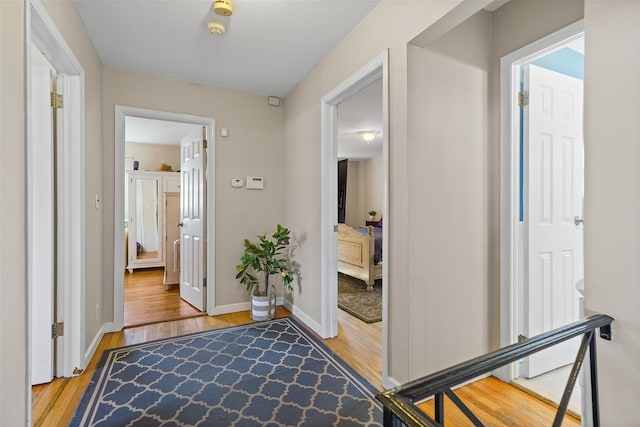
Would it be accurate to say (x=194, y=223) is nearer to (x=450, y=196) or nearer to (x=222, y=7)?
(x=222, y=7)

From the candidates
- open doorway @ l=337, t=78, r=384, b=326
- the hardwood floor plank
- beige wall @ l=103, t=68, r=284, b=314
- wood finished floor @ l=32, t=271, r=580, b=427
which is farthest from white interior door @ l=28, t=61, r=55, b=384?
the hardwood floor plank

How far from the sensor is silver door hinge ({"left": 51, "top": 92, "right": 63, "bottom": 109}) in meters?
1.99

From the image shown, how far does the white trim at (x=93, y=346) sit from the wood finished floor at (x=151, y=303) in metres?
0.31

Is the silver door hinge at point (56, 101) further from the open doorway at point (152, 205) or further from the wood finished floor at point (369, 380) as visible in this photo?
the open doorway at point (152, 205)

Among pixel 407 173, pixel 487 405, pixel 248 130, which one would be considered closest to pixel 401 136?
pixel 407 173

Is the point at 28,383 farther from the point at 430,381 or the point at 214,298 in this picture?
the point at 214,298

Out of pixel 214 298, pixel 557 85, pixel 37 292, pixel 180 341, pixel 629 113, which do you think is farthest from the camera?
pixel 214 298

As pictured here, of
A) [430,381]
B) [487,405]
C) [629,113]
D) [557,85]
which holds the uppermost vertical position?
[557,85]

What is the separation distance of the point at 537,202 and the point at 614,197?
3.71 ft

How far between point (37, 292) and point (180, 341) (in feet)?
3.50

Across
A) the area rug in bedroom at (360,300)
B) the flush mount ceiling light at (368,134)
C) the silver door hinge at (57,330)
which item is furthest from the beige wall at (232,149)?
the flush mount ceiling light at (368,134)

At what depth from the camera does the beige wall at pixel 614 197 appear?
98cm

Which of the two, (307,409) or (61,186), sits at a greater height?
(61,186)

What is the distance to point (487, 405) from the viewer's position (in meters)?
1.79
